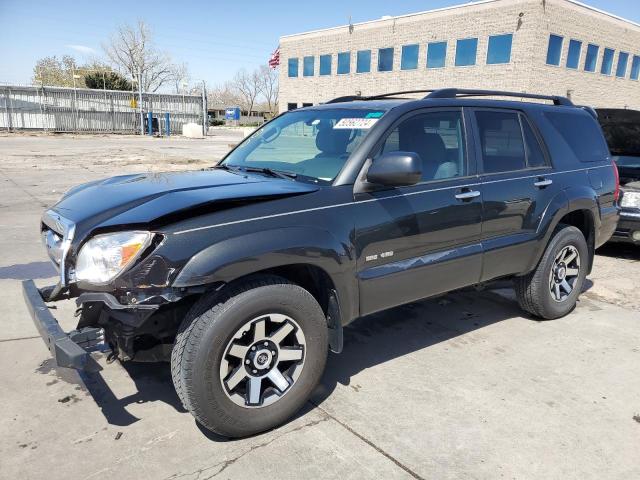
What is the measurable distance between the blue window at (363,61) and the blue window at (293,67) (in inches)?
279

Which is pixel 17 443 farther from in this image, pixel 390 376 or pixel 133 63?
pixel 133 63

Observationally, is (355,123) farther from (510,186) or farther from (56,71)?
(56,71)

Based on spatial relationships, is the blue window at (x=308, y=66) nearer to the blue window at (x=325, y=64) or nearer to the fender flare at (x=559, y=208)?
A: the blue window at (x=325, y=64)

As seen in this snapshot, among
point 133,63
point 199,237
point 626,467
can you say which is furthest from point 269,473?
point 133,63

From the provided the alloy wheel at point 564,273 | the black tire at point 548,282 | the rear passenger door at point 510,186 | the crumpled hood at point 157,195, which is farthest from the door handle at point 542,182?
the crumpled hood at point 157,195

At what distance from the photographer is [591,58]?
3366cm

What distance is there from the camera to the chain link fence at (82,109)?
34.0m

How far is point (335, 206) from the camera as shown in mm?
3078

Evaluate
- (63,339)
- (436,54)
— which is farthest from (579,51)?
(63,339)

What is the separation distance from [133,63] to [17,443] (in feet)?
246

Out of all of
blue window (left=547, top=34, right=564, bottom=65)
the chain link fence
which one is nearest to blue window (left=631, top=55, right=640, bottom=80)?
blue window (left=547, top=34, right=564, bottom=65)

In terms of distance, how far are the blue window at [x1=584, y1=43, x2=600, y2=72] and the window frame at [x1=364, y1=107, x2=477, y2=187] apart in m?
34.8

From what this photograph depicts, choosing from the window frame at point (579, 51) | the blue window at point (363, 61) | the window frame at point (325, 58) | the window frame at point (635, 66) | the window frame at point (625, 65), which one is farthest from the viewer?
the window frame at point (325, 58)

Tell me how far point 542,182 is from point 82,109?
123ft
